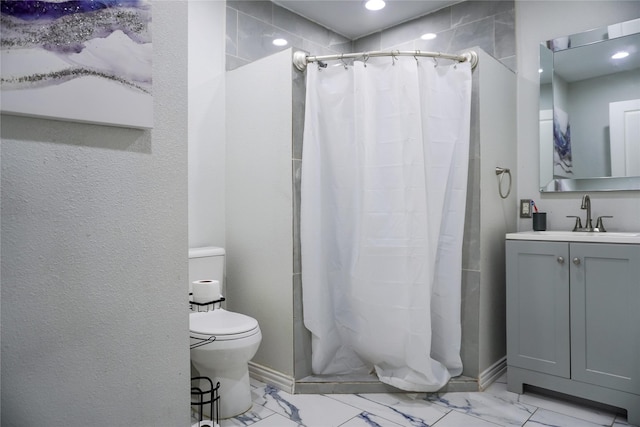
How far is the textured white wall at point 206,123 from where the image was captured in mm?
2553

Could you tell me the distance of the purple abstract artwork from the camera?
1.05 m

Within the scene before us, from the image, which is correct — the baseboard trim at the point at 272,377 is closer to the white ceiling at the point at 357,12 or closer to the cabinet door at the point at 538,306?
the cabinet door at the point at 538,306

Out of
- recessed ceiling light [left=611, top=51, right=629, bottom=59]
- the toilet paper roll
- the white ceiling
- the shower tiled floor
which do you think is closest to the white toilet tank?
the toilet paper roll

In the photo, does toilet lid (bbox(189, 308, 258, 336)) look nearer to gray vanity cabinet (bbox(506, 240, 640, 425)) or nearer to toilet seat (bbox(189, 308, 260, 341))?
toilet seat (bbox(189, 308, 260, 341))

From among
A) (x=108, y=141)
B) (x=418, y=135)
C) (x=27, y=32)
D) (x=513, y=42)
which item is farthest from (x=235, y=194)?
(x=513, y=42)

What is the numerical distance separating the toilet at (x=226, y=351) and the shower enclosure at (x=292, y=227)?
0.31 meters

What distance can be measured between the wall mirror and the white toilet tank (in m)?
2.12

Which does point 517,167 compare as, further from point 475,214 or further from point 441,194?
point 441,194

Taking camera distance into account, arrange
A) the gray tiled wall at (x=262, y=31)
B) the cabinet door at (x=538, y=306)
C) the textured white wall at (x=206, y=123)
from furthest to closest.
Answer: the gray tiled wall at (x=262, y=31) < the textured white wall at (x=206, y=123) < the cabinet door at (x=538, y=306)

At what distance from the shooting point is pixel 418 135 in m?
2.17

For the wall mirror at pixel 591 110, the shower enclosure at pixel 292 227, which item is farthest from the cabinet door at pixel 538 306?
the wall mirror at pixel 591 110

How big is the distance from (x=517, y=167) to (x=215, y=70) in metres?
2.11

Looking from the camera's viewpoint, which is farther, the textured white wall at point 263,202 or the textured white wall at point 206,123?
the textured white wall at point 206,123

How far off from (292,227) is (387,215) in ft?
1.76
